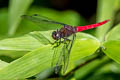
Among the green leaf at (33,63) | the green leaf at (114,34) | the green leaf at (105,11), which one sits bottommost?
the green leaf at (33,63)

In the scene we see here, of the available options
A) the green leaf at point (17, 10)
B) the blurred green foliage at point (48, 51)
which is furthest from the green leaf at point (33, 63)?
the green leaf at point (17, 10)

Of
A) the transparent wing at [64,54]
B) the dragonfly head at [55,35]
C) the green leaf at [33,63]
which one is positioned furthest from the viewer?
the dragonfly head at [55,35]

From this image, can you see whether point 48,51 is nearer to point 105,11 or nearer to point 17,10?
point 17,10

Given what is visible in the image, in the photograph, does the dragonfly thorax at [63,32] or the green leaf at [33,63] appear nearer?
the green leaf at [33,63]

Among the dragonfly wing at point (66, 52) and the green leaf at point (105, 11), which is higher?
the green leaf at point (105, 11)

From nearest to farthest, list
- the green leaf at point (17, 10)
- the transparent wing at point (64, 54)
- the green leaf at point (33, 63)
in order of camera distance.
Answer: the green leaf at point (33, 63)
the transparent wing at point (64, 54)
the green leaf at point (17, 10)

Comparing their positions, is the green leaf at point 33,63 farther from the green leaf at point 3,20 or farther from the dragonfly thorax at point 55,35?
the green leaf at point 3,20

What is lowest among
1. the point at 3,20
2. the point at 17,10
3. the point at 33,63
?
the point at 33,63

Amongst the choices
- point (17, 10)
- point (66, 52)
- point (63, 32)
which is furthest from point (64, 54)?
point (17, 10)
